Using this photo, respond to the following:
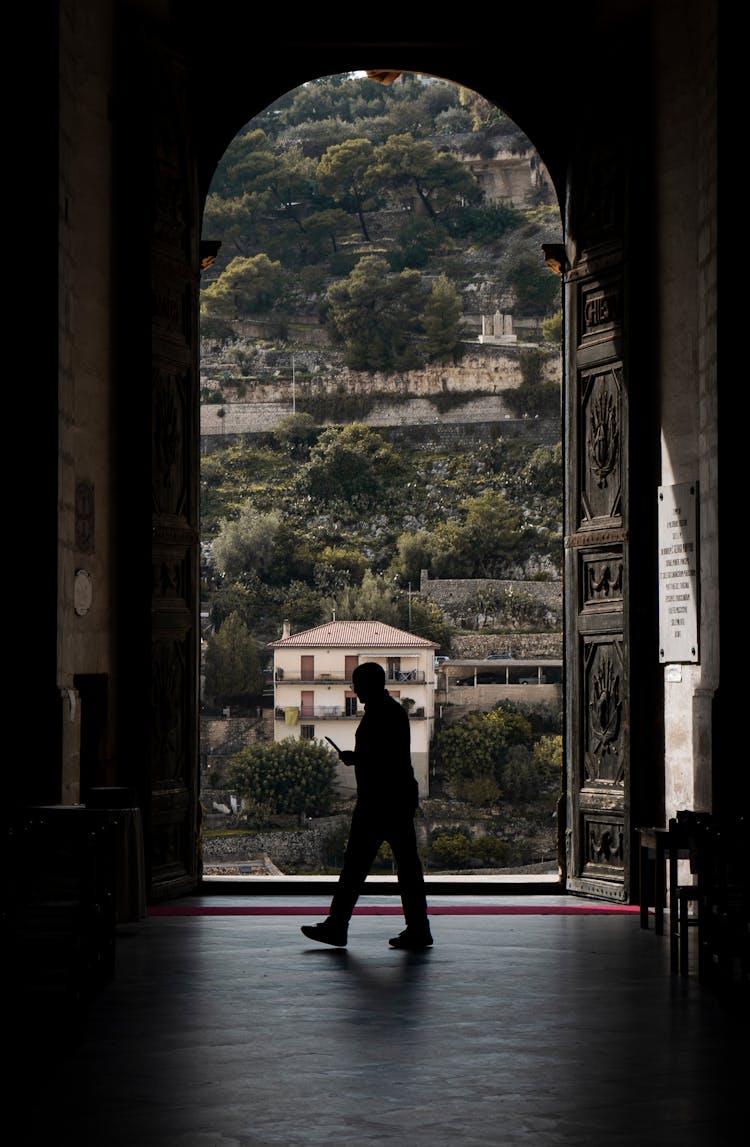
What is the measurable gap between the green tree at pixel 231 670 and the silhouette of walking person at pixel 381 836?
5296 centimetres

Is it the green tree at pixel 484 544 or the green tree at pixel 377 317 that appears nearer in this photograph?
the green tree at pixel 484 544

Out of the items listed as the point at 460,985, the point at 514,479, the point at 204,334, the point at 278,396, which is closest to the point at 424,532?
the point at 514,479

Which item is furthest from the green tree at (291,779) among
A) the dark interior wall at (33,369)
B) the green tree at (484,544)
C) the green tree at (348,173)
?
the dark interior wall at (33,369)

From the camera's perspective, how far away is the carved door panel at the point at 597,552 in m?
9.25

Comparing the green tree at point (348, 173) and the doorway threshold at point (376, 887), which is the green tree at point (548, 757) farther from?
the doorway threshold at point (376, 887)

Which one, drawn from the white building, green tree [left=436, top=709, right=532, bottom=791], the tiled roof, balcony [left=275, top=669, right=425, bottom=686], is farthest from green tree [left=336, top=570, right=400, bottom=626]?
green tree [left=436, top=709, right=532, bottom=791]

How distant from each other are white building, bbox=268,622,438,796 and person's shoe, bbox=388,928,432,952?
51211mm

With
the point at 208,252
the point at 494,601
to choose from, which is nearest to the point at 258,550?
the point at 494,601

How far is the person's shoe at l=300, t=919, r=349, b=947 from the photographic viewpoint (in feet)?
22.3

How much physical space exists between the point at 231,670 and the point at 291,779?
21.6ft

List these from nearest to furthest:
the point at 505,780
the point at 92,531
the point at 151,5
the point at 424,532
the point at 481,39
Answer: the point at 92,531 < the point at 151,5 < the point at 481,39 < the point at 505,780 < the point at 424,532

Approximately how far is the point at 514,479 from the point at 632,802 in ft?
194

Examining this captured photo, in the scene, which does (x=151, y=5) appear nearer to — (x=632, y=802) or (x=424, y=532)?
(x=632, y=802)

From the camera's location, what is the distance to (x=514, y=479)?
67.7 m
